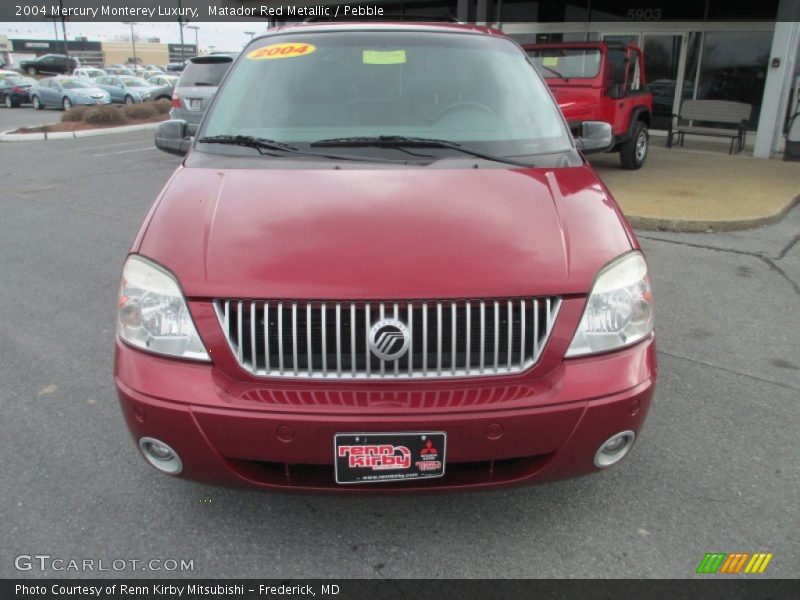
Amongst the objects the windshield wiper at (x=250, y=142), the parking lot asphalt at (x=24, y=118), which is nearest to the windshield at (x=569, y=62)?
the windshield wiper at (x=250, y=142)

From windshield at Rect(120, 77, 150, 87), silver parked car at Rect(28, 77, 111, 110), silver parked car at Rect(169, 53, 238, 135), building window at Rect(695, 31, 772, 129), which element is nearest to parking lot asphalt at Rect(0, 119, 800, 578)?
silver parked car at Rect(169, 53, 238, 135)

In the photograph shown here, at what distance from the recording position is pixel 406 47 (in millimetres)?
3432

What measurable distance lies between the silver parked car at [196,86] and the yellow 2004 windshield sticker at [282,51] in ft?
29.0

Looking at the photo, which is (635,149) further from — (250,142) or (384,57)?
(250,142)

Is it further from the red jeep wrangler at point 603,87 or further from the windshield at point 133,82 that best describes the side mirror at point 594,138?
the windshield at point 133,82

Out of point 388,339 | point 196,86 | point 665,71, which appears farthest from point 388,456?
point 665,71

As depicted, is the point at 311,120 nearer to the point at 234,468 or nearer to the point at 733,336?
the point at 234,468

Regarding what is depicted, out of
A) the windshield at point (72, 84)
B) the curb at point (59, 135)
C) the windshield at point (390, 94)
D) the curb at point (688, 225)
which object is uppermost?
the windshield at point (390, 94)

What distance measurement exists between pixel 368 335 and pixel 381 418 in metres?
0.27

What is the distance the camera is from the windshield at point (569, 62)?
10117 millimetres

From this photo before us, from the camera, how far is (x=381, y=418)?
6.67ft

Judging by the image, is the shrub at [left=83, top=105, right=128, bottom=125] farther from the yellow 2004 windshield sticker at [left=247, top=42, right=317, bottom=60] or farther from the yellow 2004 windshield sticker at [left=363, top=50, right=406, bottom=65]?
the yellow 2004 windshield sticker at [left=363, top=50, right=406, bottom=65]
